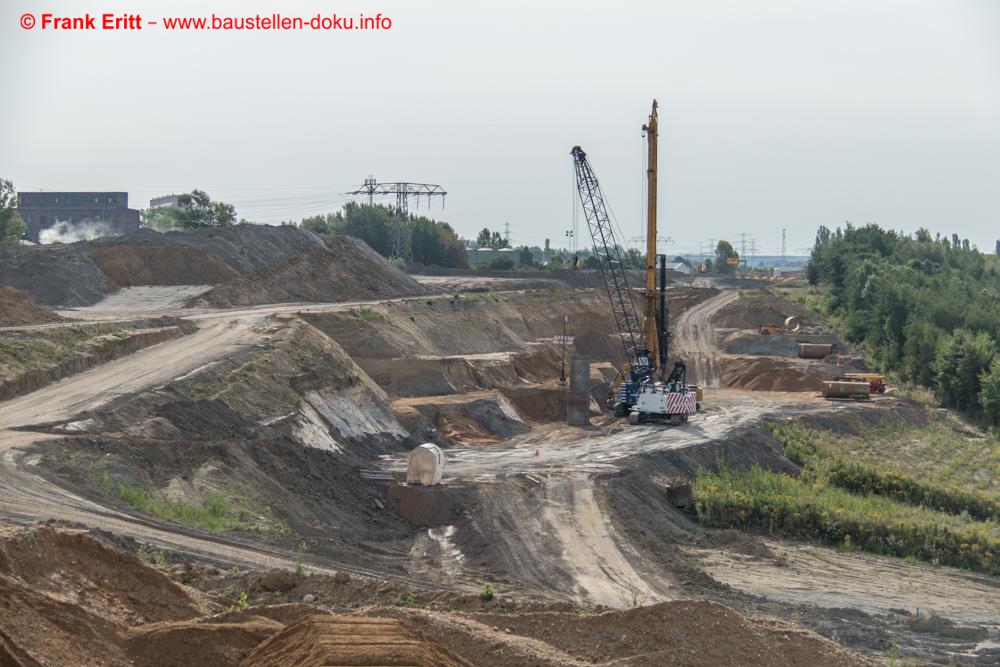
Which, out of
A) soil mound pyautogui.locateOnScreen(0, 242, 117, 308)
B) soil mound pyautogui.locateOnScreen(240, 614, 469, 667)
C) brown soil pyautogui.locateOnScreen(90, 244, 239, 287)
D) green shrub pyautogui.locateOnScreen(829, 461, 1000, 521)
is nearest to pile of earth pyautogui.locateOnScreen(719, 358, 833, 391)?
green shrub pyautogui.locateOnScreen(829, 461, 1000, 521)

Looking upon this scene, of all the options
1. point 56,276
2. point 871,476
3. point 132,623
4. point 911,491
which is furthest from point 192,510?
point 56,276

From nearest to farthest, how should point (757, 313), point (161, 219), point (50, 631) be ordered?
point (50, 631) < point (757, 313) < point (161, 219)

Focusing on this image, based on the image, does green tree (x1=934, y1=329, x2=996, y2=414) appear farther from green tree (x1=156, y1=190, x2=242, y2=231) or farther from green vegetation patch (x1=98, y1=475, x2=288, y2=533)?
green tree (x1=156, y1=190, x2=242, y2=231)

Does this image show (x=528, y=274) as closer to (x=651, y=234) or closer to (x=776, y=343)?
(x=776, y=343)

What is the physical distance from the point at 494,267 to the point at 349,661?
10911cm

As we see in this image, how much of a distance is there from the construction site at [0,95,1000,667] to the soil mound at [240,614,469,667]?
0.13 feet

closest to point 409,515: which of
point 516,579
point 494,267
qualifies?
point 516,579

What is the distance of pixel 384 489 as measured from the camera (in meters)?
33.2

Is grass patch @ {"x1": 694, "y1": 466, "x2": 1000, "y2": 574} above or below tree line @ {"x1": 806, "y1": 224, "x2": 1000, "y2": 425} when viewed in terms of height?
below

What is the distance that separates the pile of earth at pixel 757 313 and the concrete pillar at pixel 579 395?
1593 inches

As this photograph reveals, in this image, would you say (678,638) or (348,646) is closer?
(348,646)

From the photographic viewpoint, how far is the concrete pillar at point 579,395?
158 feet

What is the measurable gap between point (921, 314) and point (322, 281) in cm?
3937

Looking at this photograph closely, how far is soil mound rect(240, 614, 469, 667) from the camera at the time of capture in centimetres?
1335
